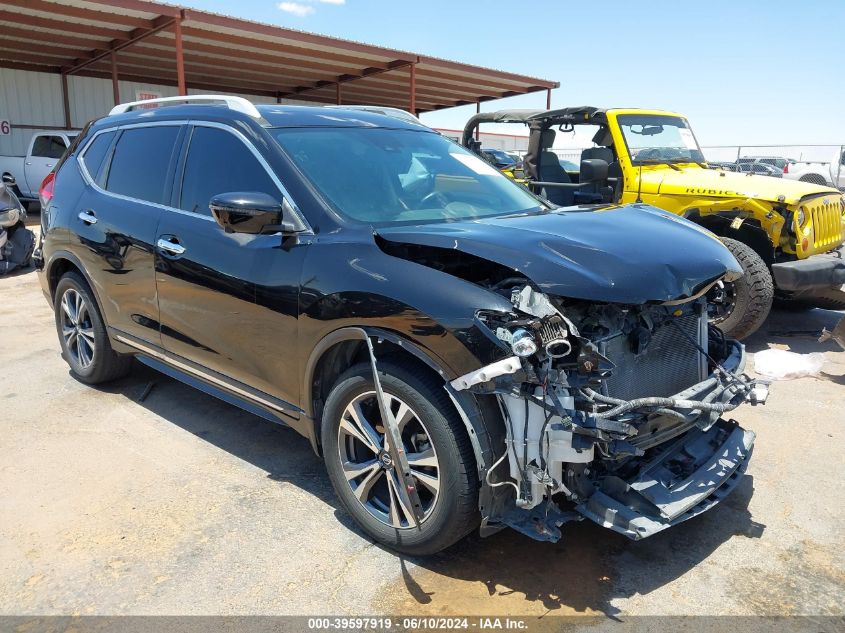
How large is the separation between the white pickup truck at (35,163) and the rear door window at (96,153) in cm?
1257

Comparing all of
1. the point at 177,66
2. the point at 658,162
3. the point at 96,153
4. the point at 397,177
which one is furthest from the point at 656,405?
the point at 177,66

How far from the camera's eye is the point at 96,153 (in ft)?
15.6

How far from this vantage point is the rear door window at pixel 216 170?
3.47 meters

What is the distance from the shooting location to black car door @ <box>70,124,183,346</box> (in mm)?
4035

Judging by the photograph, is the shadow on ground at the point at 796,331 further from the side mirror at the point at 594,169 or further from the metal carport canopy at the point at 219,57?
the metal carport canopy at the point at 219,57

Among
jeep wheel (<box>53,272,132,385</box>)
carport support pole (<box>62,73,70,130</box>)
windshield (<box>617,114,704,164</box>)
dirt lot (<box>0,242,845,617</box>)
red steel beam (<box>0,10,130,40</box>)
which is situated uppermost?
red steel beam (<box>0,10,130,40</box>)

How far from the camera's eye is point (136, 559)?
9.64 ft

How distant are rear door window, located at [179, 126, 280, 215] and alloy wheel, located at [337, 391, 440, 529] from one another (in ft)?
4.00

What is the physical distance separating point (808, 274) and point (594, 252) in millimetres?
3889

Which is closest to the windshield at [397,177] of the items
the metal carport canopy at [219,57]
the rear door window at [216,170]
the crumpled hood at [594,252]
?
the rear door window at [216,170]

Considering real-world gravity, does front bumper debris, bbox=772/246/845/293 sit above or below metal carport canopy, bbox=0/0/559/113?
below

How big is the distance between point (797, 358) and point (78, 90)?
2190cm

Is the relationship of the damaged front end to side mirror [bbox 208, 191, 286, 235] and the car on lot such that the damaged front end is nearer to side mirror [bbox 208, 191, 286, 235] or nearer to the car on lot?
side mirror [bbox 208, 191, 286, 235]

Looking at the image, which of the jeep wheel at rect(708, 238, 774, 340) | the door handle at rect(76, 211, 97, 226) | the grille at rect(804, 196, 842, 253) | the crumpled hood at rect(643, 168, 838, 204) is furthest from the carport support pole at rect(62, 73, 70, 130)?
the grille at rect(804, 196, 842, 253)
